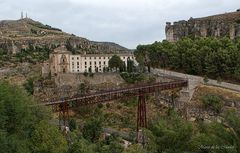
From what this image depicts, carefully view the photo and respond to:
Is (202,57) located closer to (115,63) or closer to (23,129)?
(115,63)

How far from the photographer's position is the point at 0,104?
1312 inches

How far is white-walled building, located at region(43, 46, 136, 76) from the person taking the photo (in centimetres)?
8138

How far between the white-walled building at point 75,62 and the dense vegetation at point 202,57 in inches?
352

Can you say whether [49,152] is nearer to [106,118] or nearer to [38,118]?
[38,118]

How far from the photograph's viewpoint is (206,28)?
97.0 meters

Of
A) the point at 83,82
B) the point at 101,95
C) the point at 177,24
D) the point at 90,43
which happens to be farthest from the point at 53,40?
the point at 101,95

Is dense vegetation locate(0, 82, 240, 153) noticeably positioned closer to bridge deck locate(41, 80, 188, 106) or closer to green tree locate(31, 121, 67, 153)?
green tree locate(31, 121, 67, 153)

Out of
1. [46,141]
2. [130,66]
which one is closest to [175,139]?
[46,141]

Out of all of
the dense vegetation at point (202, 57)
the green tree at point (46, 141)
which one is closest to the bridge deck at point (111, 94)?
the dense vegetation at point (202, 57)

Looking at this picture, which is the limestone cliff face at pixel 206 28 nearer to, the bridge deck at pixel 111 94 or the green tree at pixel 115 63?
the green tree at pixel 115 63

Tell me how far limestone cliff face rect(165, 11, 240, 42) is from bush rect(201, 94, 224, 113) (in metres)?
30.6

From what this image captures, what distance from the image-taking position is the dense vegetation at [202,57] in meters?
66.7

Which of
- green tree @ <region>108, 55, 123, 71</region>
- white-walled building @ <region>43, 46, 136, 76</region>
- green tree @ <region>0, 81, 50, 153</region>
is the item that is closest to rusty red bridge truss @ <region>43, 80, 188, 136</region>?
green tree @ <region>0, 81, 50, 153</region>

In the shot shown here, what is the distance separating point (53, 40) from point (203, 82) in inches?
3327
